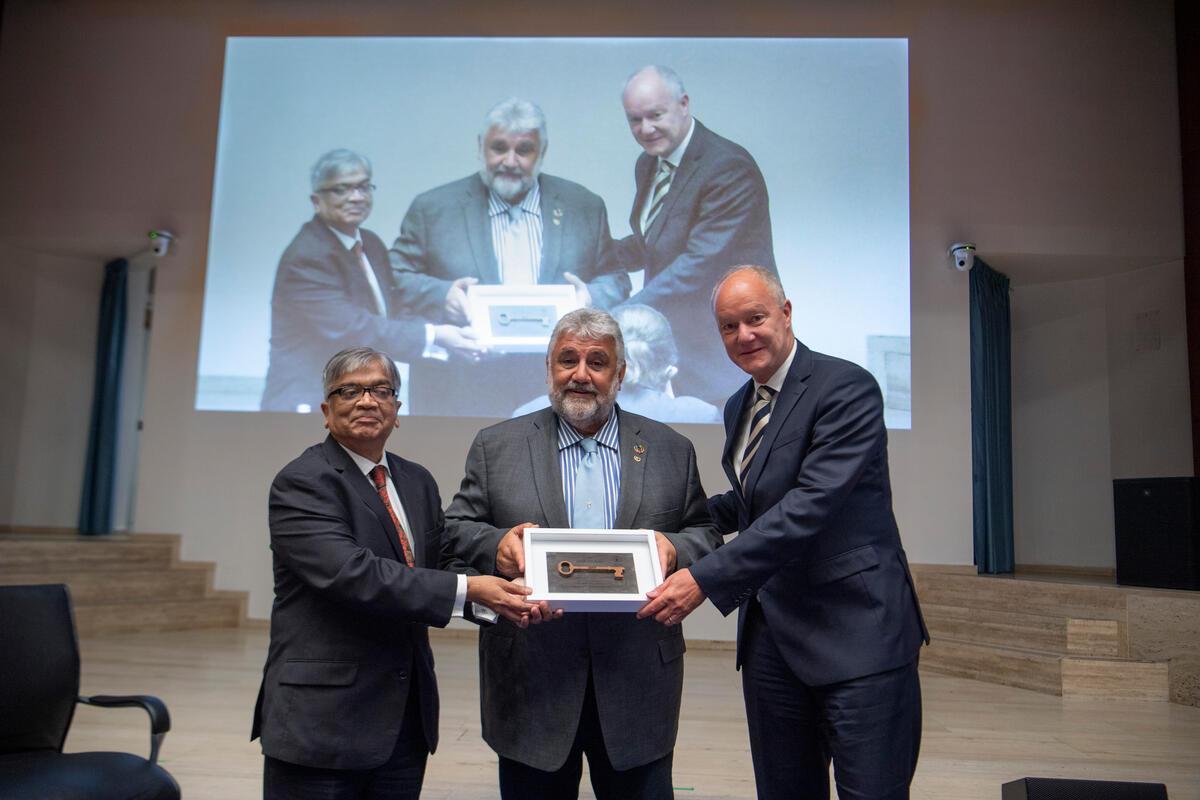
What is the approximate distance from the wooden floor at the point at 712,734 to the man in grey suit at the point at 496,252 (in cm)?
202

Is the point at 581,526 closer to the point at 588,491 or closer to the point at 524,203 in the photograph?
the point at 588,491

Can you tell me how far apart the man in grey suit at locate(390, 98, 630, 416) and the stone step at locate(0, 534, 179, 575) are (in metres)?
2.35

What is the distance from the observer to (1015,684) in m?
5.09

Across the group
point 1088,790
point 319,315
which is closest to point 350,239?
point 319,315

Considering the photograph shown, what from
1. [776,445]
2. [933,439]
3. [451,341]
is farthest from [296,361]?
[776,445]

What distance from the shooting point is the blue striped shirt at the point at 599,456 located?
1967 millimetres

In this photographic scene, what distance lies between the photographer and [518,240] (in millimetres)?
6414

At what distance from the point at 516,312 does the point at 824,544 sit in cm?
479

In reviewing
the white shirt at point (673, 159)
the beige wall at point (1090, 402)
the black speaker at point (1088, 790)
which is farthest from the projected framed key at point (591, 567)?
the beige wall at point (1090, 402)

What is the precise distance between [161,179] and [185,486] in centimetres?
257

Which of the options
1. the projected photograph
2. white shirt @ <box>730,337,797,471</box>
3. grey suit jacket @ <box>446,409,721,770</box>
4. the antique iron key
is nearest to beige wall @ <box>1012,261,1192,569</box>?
the projected photograph

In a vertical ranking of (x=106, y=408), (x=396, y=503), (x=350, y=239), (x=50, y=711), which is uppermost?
(x=350, y=239)

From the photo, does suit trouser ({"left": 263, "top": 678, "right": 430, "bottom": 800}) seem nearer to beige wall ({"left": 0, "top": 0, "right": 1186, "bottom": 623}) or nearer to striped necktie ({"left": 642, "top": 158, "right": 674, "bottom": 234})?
beige wall ({"left": 0, "top": 0, "right": 1186, "bottom": 623})

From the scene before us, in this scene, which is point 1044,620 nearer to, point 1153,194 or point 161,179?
point 1153,194
